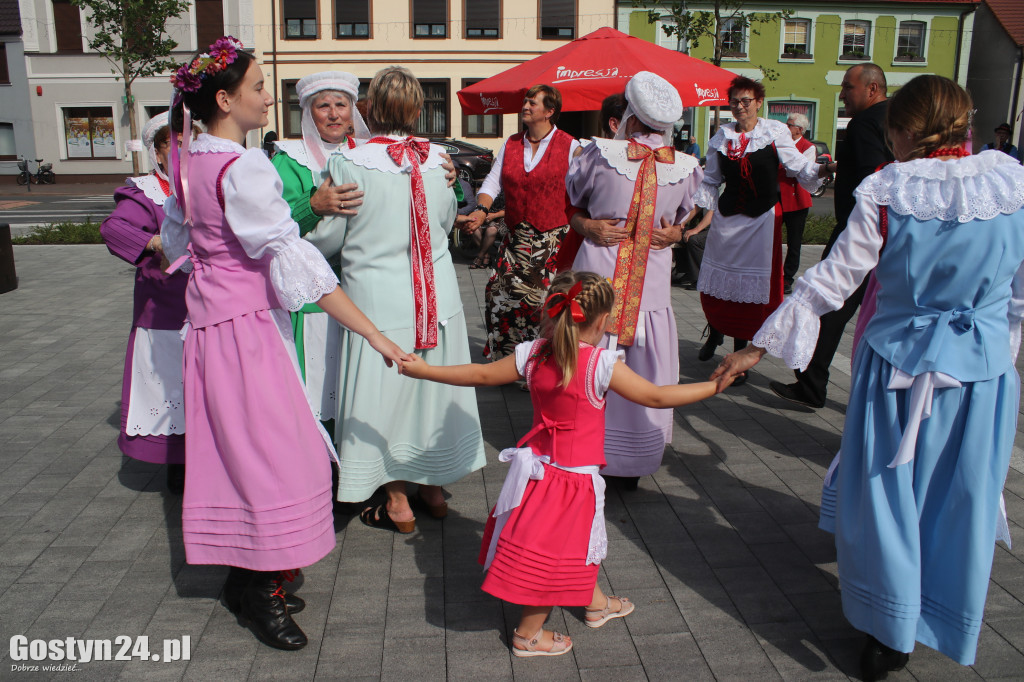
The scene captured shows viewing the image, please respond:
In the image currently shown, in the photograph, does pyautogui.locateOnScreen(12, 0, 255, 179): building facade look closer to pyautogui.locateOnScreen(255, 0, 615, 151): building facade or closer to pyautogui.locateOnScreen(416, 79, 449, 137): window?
pyautogui.locateOnScreen(255, 0, 615, 151): building facade

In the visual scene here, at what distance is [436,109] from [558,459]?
96.9 feet

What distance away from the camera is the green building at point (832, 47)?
3058cm

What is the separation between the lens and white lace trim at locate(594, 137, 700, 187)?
13.1 feet

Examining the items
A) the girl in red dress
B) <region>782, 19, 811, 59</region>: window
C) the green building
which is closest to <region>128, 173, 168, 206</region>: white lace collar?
the girl in red dress

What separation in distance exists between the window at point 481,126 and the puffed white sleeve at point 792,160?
86.0ft

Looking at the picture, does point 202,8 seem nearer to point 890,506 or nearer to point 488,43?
point 488,43

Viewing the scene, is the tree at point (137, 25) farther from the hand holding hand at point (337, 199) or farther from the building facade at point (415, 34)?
the hand holding hand at point (337, 199)

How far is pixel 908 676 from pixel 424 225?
8.09 ft

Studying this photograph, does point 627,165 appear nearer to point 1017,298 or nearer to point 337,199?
point 337,199

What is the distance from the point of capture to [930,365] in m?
2.56

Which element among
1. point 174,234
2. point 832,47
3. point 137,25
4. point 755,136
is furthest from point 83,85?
point 174,234

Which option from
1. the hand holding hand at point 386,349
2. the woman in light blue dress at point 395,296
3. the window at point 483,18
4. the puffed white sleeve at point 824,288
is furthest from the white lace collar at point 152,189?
the window at point 483,18

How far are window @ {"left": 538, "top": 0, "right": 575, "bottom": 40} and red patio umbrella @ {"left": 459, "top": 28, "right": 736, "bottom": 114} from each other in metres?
22.4

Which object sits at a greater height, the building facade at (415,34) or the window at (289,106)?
the building facade at (415,34)
